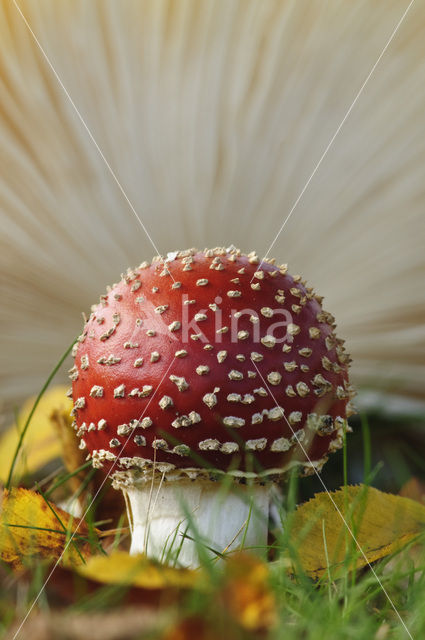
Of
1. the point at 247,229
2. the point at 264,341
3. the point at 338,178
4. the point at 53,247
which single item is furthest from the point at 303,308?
the point at 53,247

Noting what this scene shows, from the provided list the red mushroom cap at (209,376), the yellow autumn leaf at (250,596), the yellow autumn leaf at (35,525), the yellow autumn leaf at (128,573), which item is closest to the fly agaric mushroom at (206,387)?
the red mushroom cap at (209,376)

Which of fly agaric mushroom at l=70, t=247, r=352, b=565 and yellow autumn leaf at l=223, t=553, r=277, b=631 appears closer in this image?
yellow autumn leaf at l=223, t=553, r=277, b=631

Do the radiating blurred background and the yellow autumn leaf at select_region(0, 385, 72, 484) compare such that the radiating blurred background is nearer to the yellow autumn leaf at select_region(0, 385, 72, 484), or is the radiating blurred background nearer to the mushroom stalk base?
the yellow autumn leaf at select_region(0, 385, 72, 484)

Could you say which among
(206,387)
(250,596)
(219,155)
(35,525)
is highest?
(219,155)

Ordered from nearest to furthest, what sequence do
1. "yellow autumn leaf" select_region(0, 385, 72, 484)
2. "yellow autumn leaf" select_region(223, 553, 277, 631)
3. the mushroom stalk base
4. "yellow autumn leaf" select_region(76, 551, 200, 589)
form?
1. "yellow autumn leaf" select_region(223, 553, 277, 631)
2. "yellow autumn leaf" select_region(76, 551, 200, 589)
3. the mushroom stalk base
4. "yellow autumn leaf" select_region(0, 385, 72, 484)

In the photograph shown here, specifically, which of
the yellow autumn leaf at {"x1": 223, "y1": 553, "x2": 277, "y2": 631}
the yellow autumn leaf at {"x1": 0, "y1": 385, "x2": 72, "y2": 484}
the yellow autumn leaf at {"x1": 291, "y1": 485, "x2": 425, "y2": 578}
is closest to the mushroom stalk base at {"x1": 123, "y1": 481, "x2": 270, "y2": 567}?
the yellow autumn leaf at {"x1": 291, "y1": 485, "x2": 425, "y2": 578}

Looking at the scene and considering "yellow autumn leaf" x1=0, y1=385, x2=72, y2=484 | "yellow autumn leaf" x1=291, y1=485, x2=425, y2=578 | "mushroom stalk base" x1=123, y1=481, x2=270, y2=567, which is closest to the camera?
"yellow autumn leaf" x1=291, y1=485, x2=425, y2=578

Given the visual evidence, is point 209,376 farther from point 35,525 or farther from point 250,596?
point 250,596

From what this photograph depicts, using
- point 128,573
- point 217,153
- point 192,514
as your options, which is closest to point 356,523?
point 192,514
